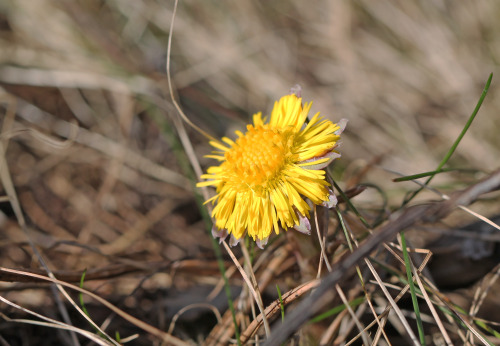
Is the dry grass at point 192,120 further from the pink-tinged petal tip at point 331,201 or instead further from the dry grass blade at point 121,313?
the pink-tinged petal tip at point 331,201

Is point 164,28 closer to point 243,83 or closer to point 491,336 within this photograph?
point 243,83

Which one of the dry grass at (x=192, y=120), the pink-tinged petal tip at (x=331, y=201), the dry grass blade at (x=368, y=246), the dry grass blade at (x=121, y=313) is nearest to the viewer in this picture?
the dry grass blade at (x=368, y=246)

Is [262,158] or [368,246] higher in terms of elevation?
[262,158]

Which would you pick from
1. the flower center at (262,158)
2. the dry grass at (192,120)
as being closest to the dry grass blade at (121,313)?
the dry grass at (192,120)

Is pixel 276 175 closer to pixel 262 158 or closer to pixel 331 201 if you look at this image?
pixel 262 158

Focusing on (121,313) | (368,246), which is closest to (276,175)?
(368,246)

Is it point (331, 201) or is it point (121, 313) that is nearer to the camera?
point (331, 201)
